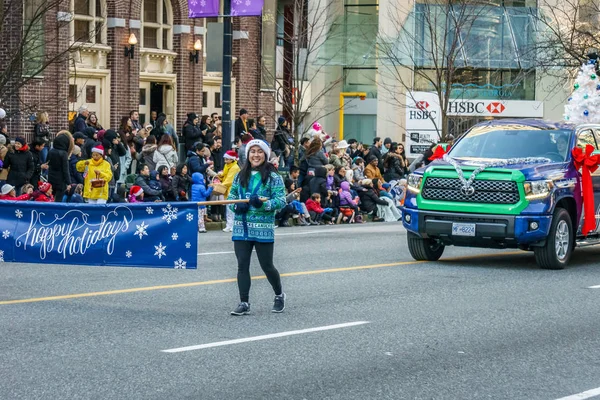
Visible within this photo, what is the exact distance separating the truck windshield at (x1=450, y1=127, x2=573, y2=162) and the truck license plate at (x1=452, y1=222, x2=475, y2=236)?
54.6 inches

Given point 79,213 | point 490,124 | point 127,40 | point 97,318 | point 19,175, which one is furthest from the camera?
point 127,40

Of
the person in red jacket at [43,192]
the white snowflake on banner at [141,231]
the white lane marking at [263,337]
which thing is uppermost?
the person in red jacket at [43,192]

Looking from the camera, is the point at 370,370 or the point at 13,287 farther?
the point at 13,287

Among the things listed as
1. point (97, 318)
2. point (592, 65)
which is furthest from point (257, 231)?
point (592, 65)

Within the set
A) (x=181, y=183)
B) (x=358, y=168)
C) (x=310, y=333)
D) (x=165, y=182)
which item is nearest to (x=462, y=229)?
(x=310, y=333)

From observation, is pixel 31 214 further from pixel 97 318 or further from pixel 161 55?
pixel 161 55

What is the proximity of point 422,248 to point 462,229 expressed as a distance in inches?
44.7

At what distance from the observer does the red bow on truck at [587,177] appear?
55.6ft

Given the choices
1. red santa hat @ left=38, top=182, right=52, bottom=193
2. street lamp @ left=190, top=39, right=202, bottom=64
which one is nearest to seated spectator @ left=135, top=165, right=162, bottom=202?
red santa hat @ left=38, top=182, right=52, bottom=193

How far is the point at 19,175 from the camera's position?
22562mm

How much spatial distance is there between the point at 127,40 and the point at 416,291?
2271 centimetres

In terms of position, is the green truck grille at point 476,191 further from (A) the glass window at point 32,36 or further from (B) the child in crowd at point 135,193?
(A) the glass window at point 32,36

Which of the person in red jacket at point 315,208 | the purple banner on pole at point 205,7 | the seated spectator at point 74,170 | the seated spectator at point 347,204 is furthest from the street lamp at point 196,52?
the seated spectator at point 74,170

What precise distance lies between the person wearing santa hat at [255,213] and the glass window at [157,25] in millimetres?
24944
